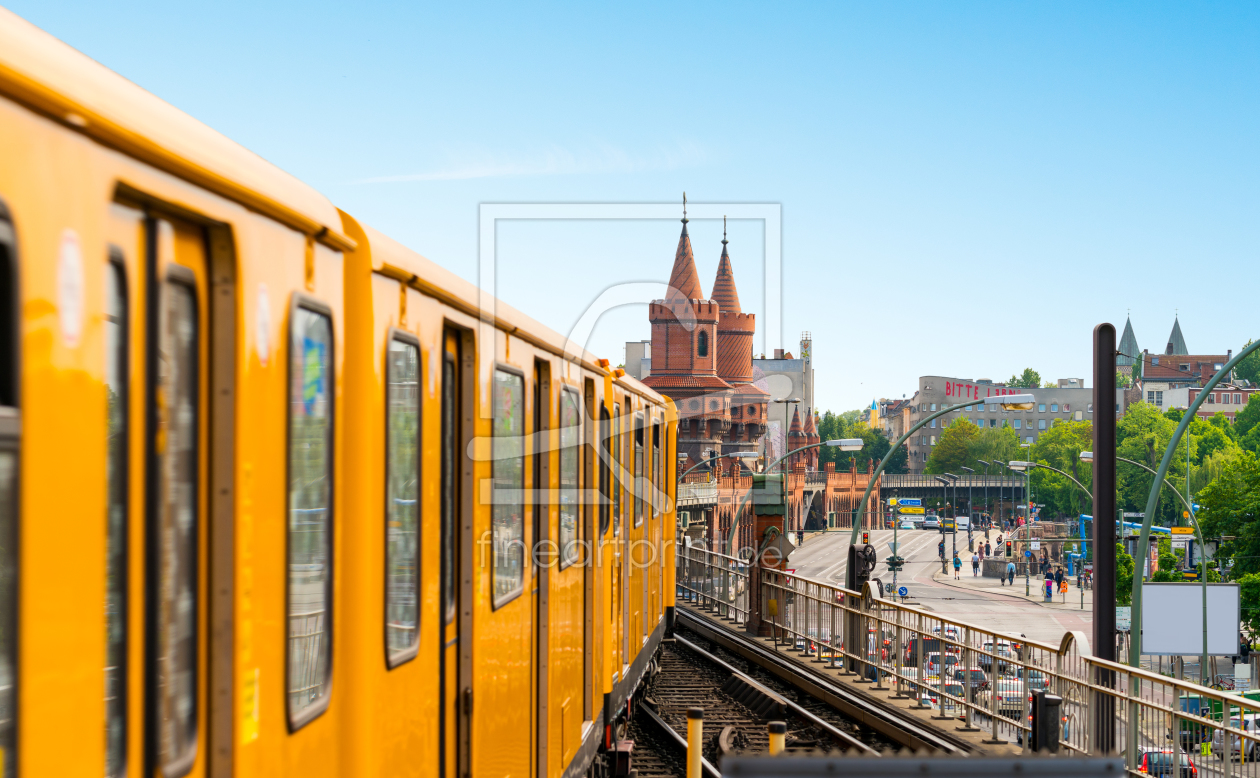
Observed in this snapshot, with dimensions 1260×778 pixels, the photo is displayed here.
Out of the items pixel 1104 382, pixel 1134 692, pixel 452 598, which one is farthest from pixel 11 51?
pixel 1104 382

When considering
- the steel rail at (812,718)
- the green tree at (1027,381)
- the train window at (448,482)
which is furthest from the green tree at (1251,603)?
the green tree at (1027,381)

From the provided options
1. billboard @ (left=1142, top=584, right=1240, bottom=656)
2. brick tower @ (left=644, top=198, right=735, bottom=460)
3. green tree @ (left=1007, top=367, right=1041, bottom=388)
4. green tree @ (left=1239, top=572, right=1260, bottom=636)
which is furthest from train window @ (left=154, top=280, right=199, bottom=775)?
green tree @ (left=1007, top=367, right=1041, bottom=388)

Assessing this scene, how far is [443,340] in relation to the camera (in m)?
4.56

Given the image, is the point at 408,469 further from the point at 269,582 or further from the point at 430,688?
the point at 269,582

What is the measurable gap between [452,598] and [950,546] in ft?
336

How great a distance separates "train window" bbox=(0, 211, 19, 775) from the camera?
5.99ft

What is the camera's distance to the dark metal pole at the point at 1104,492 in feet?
34.6

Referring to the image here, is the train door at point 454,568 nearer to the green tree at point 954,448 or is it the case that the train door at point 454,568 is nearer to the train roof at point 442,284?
the train roof at point 442,284

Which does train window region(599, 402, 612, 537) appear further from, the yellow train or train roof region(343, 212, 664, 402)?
the yellow train

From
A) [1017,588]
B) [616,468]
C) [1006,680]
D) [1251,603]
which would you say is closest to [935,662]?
[1006,680]

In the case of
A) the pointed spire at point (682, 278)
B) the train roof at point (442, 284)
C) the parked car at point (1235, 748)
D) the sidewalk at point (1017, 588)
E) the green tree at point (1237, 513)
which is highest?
the pointed spire at point (682, 278)

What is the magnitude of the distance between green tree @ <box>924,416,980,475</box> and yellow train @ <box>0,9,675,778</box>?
14633 cm

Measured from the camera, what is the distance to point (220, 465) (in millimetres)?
2607

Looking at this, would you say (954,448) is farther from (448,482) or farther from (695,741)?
(448,482)
